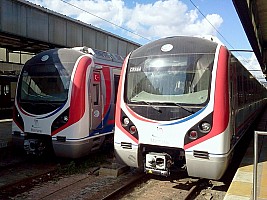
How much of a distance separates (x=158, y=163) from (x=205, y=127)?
1090mm

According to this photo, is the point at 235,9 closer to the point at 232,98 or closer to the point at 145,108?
the point at 232,98

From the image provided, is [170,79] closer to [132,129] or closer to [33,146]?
[132,129]

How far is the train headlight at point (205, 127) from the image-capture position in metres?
5.49

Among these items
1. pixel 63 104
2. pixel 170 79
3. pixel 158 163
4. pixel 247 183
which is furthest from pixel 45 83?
pixel 247 183

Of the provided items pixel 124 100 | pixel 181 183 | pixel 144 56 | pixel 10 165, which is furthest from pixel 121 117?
pixel 10 165

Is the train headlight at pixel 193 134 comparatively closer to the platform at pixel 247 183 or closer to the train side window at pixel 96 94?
the platform at pixel 247 183

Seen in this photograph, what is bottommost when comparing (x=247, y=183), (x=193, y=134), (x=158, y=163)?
(x=247, y=183)

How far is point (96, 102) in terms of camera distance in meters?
8.16

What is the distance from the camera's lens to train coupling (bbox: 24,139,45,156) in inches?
299

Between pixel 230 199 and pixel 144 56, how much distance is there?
316cm

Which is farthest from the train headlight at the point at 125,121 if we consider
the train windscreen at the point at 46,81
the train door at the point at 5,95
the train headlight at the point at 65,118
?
the train door at the point at 5,95

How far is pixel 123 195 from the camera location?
591cm

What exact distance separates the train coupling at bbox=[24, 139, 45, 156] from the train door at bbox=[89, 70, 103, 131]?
131cm

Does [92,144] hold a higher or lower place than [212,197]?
higher
